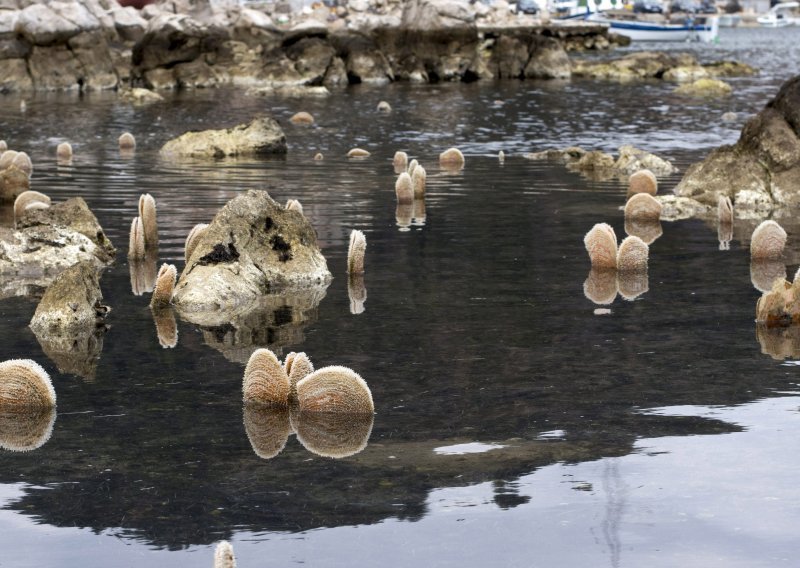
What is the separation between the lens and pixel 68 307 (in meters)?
13.7

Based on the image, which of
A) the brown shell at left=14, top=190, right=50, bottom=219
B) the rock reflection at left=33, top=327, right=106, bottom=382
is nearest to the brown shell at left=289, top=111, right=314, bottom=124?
the brown shell at left=14, top=190, right=50, bottom=219

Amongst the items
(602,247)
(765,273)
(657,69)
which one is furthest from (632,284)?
(657,69)

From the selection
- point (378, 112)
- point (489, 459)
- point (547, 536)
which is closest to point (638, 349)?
point (489, 459)

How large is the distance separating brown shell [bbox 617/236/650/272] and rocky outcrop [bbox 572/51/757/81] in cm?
6015

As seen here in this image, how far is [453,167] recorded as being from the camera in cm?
3069

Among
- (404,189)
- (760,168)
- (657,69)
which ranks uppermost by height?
(657,69)

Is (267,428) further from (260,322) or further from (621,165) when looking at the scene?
(621,165)

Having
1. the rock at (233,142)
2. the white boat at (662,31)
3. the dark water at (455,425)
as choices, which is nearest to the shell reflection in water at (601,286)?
the dark water at (455,425)

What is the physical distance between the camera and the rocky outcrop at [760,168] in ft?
75.0

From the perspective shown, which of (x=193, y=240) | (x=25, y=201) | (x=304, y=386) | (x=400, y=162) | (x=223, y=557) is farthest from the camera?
(x=400, y=162)

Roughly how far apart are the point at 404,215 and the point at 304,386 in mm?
11633

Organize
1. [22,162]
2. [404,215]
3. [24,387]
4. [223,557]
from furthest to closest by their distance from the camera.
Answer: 1. [22,162]
2. [404,215]
3. [24,387]
4. [223,557]

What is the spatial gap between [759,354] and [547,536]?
513cm

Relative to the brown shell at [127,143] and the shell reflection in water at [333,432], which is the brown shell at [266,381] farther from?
the brown shell at [127,143]
